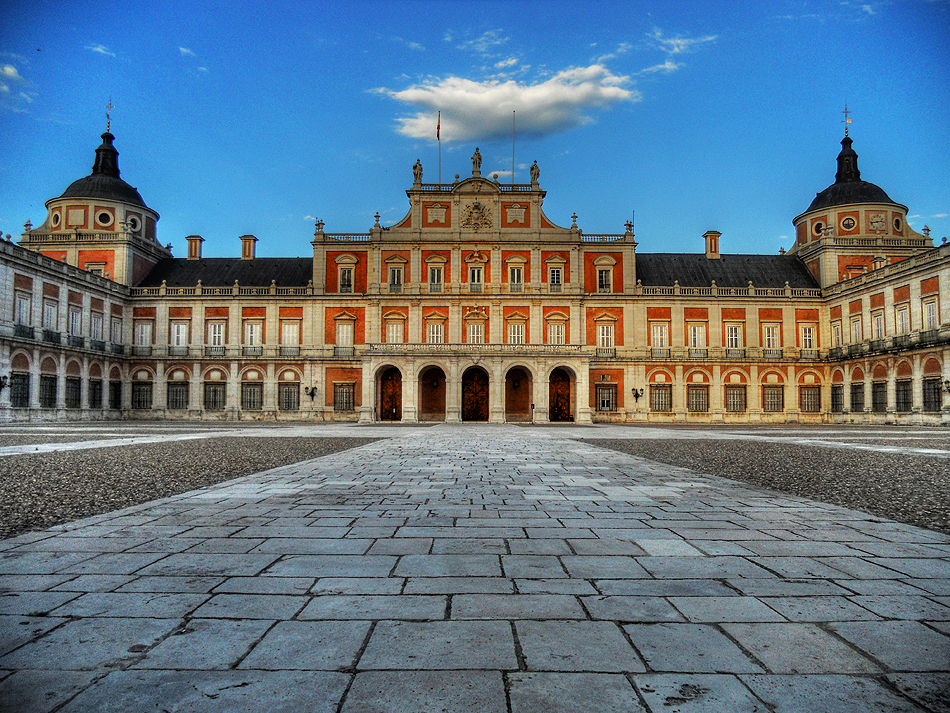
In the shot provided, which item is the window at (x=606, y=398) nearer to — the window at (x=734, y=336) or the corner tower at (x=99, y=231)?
the window at (x=734, y=336)

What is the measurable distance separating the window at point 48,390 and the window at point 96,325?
4.98m

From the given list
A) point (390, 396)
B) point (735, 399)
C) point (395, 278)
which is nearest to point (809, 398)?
point (735, 399)

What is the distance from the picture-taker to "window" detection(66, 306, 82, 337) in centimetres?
3892

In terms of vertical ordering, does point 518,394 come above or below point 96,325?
below

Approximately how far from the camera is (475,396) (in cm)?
4238

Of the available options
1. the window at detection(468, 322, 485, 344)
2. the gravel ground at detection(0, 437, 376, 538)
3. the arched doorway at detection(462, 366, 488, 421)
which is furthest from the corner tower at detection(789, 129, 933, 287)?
the gravel ground at detection(0, 437, 376, 538)

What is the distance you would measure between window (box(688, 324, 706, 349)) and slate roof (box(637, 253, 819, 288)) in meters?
3.69

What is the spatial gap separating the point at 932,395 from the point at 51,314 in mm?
48959

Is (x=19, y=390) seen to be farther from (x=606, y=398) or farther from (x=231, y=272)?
(x=606, y=398)

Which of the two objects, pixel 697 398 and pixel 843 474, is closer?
pixel 843 474

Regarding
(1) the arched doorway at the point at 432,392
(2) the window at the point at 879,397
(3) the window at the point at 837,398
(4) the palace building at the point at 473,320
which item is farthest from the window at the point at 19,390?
(3) the window at the point at 837,398

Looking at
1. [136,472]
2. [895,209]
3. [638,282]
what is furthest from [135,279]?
[895,209]

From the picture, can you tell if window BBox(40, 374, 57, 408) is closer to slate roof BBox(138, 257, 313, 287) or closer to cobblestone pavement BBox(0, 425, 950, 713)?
slate roof BBox(138, 257, 313, 287)

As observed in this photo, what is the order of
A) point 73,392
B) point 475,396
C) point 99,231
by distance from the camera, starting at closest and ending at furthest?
point 73,392 < point 475,396 < point 99,231
